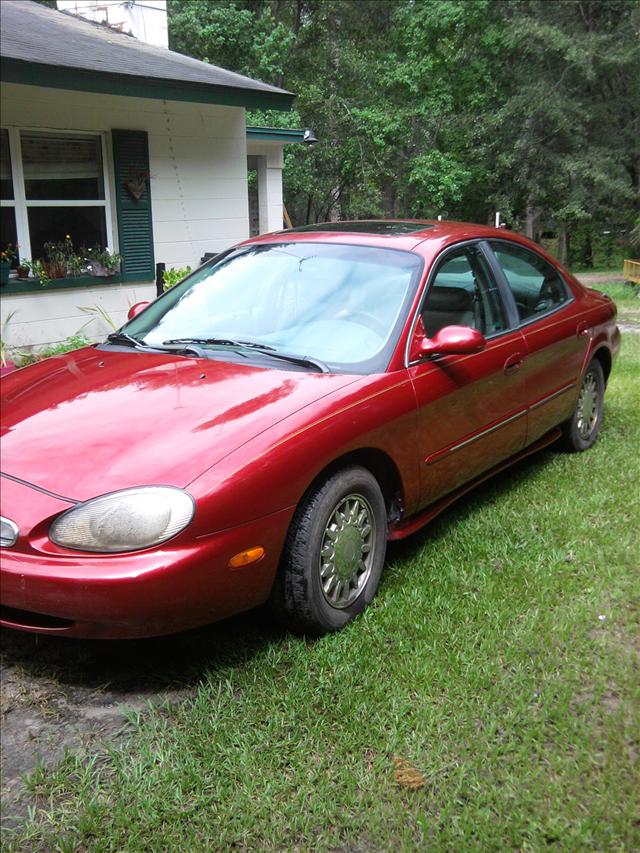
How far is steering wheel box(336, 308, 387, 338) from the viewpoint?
3.80 metres

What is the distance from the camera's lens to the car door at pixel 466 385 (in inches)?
151

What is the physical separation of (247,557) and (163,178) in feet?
27.0

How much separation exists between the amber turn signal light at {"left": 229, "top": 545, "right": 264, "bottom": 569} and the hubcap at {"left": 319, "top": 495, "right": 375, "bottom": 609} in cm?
34

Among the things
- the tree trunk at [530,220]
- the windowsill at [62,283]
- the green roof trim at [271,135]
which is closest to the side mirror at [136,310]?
the windowsill at [62,283]

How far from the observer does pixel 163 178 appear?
10172 mm

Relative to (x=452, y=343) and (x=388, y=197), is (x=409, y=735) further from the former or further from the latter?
(x=388, y=197)

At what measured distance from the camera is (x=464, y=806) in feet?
7.87

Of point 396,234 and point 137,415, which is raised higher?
point 396,234

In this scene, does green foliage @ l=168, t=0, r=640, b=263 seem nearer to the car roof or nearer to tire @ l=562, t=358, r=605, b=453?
tire @ l=562, t=358, r=605, b=453

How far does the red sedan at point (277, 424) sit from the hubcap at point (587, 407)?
0.51m

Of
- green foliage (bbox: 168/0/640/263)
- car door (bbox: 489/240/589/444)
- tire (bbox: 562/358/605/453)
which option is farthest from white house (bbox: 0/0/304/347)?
green foliage (bbox: 168/0/640/263)

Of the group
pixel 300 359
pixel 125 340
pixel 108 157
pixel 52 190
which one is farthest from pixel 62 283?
pixel 300 359

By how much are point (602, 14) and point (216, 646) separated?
27.8 metres

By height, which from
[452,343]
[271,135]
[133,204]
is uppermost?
[271,135]
